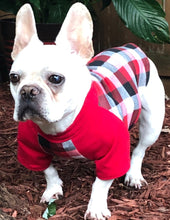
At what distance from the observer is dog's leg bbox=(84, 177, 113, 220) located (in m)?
2.30

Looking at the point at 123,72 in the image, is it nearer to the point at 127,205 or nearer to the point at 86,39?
the point at 86,39

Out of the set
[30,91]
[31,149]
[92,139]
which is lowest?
[31,149]

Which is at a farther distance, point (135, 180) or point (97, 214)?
point (135, 180)

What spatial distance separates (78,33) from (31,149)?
0.77m

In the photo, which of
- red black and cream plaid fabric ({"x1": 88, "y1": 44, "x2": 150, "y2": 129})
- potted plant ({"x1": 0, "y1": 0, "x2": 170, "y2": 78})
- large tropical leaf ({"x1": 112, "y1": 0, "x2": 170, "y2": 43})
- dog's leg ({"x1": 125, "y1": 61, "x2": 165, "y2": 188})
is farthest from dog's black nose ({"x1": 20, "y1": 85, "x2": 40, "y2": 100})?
large tropical leaf ({"x1": 112, "y1": 0, "x2": 170, "y2": 43})

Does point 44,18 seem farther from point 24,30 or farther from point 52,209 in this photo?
point 52,209

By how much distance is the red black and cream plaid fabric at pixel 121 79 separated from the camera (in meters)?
2.31

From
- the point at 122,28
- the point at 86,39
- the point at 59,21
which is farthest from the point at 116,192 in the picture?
the point at 122,28

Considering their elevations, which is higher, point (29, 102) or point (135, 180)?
point (29, 102)

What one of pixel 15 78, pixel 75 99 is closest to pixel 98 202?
pixel 75 99

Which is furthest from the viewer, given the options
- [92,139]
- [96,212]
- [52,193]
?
[52,193]

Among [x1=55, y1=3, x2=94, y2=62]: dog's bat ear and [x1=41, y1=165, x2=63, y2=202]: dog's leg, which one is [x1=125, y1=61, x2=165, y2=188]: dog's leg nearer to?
[x1=41, y1=165, x2=63, y2=202]: dog's leg

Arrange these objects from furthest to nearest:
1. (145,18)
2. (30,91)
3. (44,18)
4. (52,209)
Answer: (44,18), (145,18), (52,209), (30,91)

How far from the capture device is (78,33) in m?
2.14
